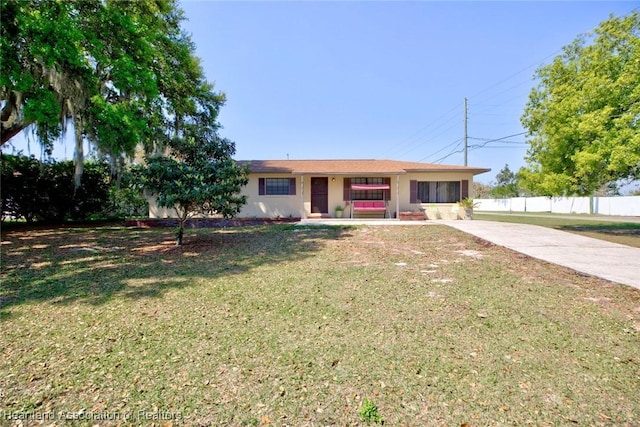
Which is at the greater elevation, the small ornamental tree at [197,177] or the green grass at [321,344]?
the small ornamental tree at [197,177]

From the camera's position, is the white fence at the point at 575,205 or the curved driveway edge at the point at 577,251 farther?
the white fence at the point at 575,205

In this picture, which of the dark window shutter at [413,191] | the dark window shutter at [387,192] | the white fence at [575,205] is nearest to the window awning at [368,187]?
the dark window shutter at [387,192]

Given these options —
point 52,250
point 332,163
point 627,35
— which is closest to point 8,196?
point 52,250

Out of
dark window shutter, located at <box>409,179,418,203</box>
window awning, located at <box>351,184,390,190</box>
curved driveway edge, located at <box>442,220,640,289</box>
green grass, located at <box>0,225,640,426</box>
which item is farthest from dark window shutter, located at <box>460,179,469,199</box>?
green grass, located at <box>0,225,640,426</box>

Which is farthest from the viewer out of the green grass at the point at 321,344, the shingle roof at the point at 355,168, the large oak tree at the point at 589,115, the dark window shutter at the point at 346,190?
the dark window shutter at the point at 346,190

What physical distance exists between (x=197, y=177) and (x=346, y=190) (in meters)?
9.23

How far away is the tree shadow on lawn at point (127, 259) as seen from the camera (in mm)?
4840

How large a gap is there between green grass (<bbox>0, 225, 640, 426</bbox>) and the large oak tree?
6.76 m

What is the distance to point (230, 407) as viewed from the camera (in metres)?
2.15

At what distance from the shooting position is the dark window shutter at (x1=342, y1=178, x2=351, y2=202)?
15540mm

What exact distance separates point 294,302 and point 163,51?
12.4m

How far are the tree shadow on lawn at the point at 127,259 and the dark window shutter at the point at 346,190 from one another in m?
4.43

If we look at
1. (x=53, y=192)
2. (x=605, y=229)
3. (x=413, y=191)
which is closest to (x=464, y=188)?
(x=413, y=191)

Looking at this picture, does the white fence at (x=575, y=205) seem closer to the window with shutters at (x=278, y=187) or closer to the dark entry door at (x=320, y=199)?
the dark entry door at (x=320, y=199)
